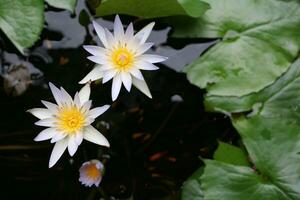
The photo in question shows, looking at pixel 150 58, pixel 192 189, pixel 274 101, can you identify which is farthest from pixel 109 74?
pixel 274 101

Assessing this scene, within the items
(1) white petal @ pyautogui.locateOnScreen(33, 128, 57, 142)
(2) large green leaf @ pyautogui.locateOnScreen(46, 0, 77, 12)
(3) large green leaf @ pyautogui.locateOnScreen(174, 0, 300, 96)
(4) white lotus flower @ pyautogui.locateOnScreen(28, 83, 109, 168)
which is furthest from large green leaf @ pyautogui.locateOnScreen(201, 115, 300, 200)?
(2) large green leaf @ pyautogui.locateOnScreen(46, 0, 77, 12)

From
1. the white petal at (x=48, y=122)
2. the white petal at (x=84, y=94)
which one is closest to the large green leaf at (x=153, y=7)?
the white petal at (x=84, y=94)

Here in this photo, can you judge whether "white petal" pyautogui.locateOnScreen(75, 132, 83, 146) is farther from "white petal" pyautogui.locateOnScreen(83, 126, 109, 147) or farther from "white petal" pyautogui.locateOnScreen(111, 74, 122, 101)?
"white petal" pyautogui.locateOnScreen(111, 74, 122, 101)

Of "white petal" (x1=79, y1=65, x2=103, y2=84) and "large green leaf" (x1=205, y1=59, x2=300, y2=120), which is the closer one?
"white petal" (x1=79, y1=65, x2=103, y2=84)

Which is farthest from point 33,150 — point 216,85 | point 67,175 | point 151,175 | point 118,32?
point 216,85

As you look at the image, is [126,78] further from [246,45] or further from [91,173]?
[246,45]

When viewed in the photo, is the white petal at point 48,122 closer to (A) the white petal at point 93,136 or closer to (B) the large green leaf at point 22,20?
(A) the white petal at point 93,136
